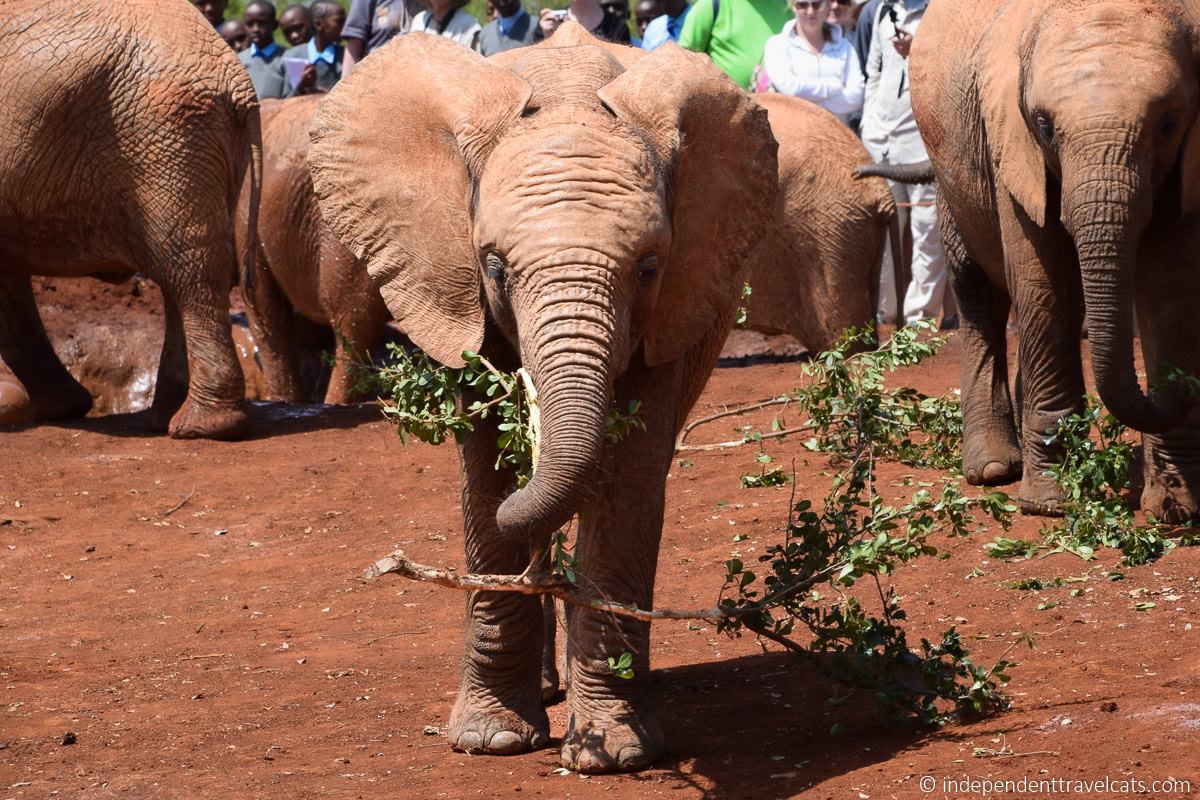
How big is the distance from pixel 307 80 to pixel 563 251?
917cm

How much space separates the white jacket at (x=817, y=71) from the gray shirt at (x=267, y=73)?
3561mm

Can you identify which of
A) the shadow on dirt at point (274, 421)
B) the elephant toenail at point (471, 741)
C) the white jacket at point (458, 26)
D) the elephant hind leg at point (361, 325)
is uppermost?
the white jacket at point (458, 26)

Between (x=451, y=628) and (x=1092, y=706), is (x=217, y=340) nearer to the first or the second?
(x=451, y=628)

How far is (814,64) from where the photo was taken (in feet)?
36.9

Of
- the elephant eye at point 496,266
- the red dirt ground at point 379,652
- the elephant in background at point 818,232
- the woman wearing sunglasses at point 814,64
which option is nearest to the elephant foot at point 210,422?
the red dirt ground at point 379,652

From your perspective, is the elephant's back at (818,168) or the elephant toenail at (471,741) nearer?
the elephant toenail at (471,741)

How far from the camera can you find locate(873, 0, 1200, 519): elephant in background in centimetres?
600

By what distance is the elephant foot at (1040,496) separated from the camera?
6.78 meters

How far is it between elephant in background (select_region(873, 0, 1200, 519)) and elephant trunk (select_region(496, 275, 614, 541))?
254 cm

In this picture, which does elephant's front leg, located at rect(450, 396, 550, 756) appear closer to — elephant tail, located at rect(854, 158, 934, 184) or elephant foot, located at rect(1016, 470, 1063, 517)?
elephant foot, located at rect(1016, 470, 1063, 517)

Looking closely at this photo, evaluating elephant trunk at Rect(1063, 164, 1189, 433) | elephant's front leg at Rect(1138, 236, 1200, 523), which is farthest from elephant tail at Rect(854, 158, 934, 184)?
elephant trunk at Rect(1063, 164, 1189, 433)

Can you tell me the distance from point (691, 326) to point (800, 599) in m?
0.88

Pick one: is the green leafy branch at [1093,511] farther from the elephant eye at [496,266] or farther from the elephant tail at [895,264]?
the elephant tail at [895,264]

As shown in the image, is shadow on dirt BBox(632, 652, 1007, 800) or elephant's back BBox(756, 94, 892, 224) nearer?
shadow on dirt BBox(632, 652, 1007, 800)
